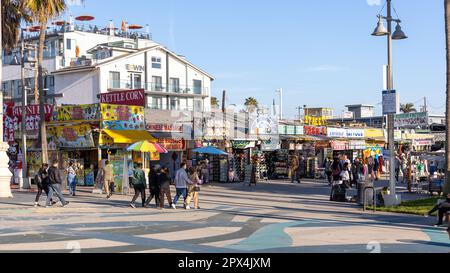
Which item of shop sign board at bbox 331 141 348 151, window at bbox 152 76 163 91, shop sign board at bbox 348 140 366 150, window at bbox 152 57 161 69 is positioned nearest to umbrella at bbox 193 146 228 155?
shop sign board at bbox 331 141 348 151

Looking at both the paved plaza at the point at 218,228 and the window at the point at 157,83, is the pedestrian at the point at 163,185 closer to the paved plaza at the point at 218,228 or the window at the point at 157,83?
the paved plaza at the point at 218,228

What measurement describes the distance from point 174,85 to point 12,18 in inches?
1762

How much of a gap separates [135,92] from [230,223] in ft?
56.5

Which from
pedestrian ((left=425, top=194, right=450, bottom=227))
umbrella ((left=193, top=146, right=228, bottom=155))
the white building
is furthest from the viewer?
the white building

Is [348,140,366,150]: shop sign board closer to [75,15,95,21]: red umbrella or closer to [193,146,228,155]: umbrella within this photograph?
[193,146,228,155]: umbrella

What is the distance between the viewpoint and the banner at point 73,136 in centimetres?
3098

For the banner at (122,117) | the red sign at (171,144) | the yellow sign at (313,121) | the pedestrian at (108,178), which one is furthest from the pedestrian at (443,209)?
the yellow sign at (313,121)

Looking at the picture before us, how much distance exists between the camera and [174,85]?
248 feet

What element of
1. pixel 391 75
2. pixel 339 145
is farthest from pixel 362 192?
pixel 339 145

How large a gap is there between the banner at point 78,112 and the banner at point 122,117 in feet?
1.51

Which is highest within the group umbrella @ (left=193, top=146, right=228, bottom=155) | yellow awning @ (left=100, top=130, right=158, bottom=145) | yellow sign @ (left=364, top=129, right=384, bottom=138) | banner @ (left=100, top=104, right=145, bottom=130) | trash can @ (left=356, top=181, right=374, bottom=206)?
banner @ (left=100, top=104, right=145, bottom=130)

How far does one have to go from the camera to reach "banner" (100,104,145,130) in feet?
101

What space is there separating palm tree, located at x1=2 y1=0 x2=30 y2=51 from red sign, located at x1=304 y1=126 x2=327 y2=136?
2113 cm
